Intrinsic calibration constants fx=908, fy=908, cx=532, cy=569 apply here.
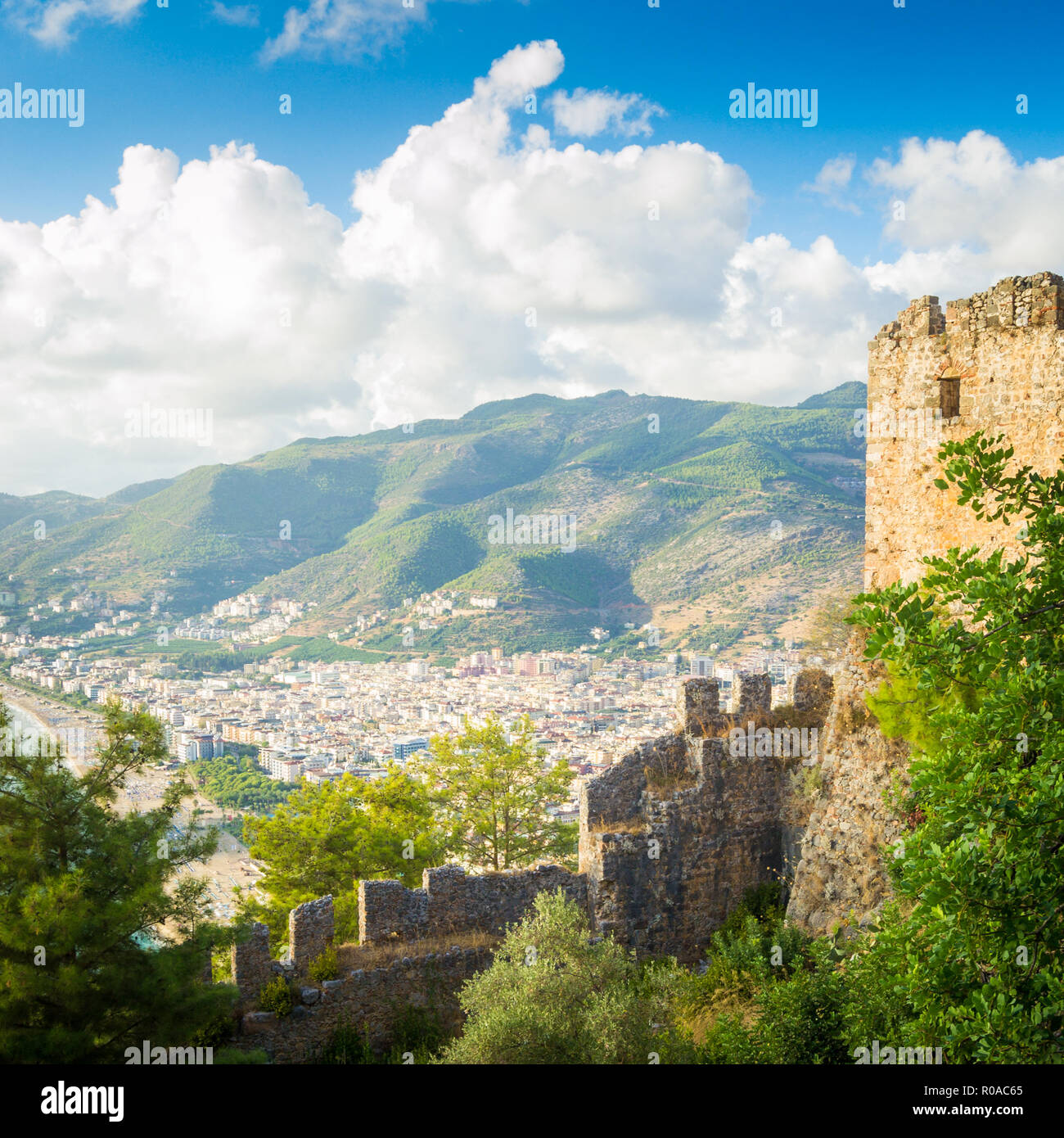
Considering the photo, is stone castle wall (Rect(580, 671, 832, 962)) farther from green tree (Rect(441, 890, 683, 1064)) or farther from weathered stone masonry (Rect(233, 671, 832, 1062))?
green tree (Rect(441, 890, 683, 1064))

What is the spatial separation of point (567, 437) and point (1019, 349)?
4188 inches

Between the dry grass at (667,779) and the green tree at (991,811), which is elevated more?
the green tree at (991,811)

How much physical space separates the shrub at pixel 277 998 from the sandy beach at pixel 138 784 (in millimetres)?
967

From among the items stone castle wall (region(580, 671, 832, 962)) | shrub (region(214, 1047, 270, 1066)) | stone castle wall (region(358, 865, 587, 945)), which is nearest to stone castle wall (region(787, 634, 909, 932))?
stone castle wall (region(580, 671, 832, 962))

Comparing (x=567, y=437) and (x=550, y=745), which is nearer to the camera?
(x=550, y=745)

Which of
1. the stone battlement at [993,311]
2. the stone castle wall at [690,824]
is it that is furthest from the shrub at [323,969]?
the stone battlement at [993,311]

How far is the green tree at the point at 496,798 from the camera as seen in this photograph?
62.0ft

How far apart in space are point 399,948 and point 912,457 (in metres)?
9.10

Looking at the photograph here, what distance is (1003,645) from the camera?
229 inches

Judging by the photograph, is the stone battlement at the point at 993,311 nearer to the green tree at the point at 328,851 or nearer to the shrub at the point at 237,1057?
the shrub at the point at 237,1057

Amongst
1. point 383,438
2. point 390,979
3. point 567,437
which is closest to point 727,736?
point 390,979

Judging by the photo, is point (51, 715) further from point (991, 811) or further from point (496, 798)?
point (991, 811)
